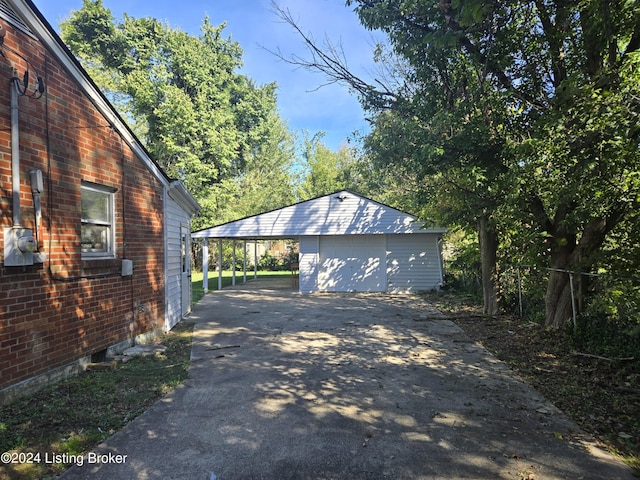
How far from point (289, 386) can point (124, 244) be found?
3840 millimetres

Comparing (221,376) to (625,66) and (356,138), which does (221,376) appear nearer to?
(625,66)

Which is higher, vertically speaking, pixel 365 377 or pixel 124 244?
pixel 124 244

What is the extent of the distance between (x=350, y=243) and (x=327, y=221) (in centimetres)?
139

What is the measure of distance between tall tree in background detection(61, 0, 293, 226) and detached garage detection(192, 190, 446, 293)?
11.5m

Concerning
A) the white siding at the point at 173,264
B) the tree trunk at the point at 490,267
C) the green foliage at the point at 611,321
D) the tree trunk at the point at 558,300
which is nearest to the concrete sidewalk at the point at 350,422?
the green foliage at the point at 611,321

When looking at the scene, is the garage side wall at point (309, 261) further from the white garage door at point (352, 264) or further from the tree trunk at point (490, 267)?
the tree trunk at point (490, 267)

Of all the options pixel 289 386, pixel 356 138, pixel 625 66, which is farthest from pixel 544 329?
pixel 356 138

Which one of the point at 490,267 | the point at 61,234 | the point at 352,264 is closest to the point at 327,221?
the point at 352,264

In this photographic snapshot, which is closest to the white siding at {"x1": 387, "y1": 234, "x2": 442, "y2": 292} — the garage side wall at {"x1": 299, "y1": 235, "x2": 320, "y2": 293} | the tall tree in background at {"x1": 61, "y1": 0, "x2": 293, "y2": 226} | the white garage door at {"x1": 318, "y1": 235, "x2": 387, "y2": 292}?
the white garage door at {"x1": 318, "y1": 235, "x2": 387, "y2": 292}

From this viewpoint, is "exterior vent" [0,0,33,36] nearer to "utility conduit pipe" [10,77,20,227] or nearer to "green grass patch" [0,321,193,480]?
"utility conduit pipe" [10,77,20,227]

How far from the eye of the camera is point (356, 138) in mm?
20734

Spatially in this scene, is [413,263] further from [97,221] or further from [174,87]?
[174,87]

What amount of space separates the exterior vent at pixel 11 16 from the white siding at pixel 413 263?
1320cm

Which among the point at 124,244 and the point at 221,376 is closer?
the point at 221,376
